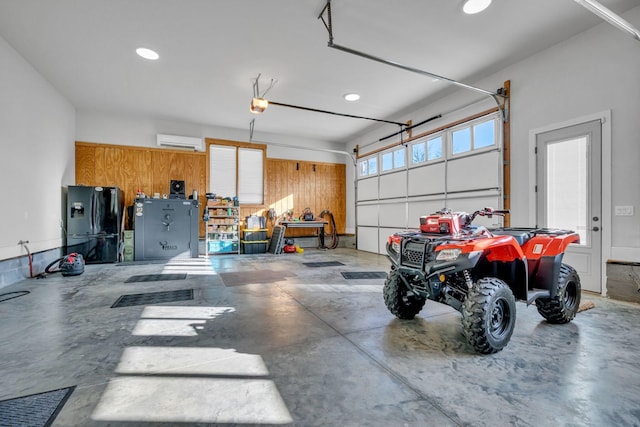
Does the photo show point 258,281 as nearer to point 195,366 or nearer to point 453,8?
point 195,366

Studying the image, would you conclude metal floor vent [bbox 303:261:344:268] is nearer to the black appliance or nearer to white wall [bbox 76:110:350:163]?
the black appliance

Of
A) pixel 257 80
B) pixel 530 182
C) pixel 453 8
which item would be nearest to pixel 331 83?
pixel 257 80

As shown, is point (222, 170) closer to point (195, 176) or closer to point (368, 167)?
point (195, 176)

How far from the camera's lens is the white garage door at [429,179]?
5302mm

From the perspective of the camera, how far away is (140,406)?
1.57 meters

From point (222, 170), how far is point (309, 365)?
738cm

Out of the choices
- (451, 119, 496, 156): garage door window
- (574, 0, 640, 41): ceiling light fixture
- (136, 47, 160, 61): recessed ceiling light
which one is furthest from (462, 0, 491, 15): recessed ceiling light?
(136, 47, 160, 61): recessed ceiling light

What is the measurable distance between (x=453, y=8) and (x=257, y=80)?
341 cm

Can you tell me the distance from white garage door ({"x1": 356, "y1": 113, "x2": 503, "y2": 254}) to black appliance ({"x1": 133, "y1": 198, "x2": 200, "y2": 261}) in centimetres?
491

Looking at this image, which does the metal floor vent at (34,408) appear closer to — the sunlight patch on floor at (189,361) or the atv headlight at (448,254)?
the sunlight patch on floor at (189,361)

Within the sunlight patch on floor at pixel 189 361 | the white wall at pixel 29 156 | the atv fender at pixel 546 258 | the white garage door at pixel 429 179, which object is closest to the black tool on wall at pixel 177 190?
the white wall at pixel 29 156

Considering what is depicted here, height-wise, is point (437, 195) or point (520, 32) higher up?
point (520, 32)

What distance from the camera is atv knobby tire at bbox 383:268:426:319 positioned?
288cm

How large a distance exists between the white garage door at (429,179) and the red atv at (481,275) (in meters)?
2.61
